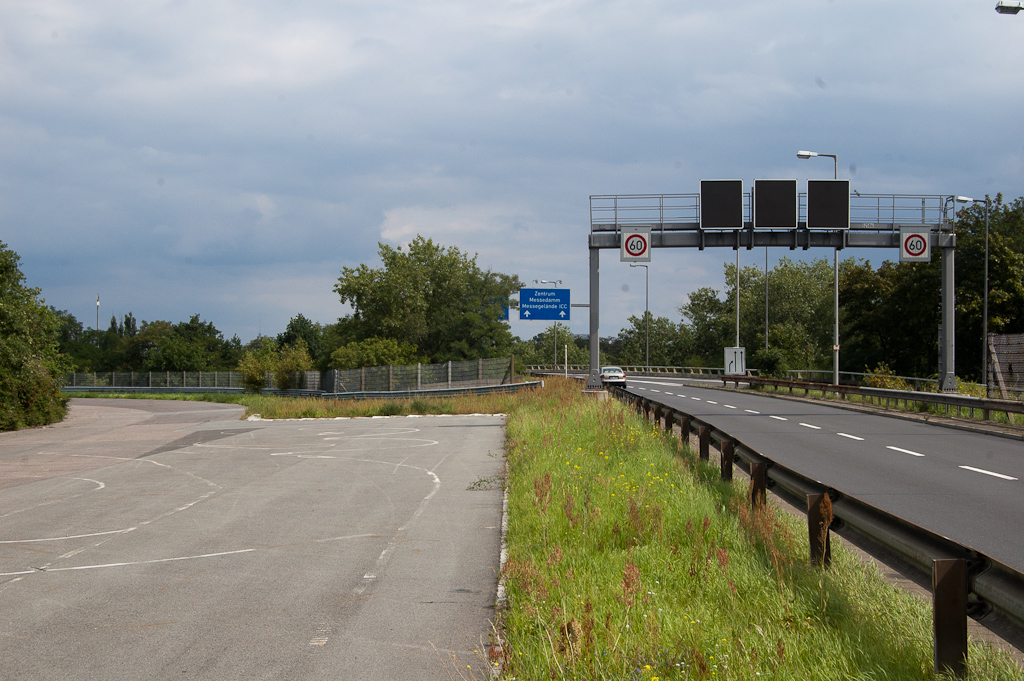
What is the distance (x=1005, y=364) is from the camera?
3144 cm

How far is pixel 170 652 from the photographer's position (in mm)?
5383

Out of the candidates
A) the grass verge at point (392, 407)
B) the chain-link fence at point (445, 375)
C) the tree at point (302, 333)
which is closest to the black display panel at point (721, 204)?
the grass verge at point (392, 407)

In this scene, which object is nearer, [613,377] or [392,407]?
[392,407]

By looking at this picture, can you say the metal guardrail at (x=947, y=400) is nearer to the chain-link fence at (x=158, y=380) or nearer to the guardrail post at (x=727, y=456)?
the guardrail post at (x=727, y=456)

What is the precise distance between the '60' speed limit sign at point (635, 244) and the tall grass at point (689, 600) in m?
19.7

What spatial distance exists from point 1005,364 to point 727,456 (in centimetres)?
2719

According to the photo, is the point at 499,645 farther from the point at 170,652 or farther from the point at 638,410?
the point at 638,410

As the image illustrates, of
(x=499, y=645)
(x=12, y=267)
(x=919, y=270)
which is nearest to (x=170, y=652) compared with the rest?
(x=499, y=645)

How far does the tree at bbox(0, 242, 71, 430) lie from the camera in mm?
27406

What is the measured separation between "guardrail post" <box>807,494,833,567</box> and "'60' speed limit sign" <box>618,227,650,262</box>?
23027mm

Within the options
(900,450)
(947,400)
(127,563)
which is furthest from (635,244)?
(127,563)

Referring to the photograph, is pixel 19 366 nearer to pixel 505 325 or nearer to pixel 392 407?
pixel 392 407

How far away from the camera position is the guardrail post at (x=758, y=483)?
7.64m

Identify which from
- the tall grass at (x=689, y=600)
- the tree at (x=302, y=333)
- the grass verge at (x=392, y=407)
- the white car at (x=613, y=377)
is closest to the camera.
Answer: the tall grass at (x=689, y=600)
